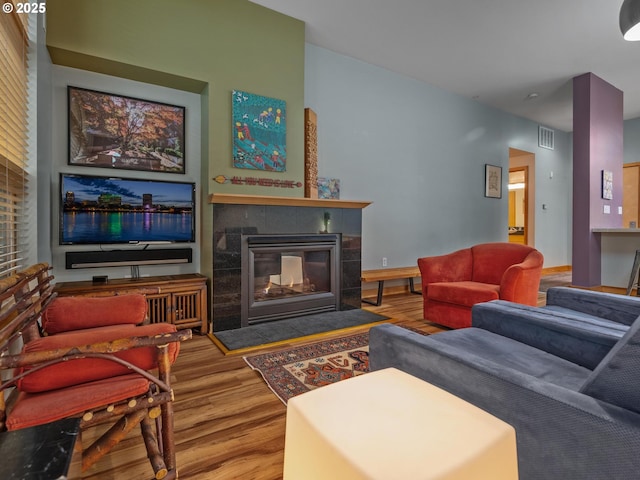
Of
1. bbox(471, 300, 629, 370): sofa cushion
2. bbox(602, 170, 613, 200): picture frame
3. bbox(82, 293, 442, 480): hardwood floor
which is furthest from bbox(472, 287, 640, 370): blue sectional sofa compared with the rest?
bbox(602, 170, 613, 200): picture frame

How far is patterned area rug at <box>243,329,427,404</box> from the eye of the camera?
211 centimetres

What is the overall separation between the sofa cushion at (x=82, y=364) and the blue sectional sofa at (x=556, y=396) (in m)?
0.92

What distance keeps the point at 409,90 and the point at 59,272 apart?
487 centimetres

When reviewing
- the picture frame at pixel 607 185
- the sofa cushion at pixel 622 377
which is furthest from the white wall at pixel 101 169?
the picture frame at pixel 607 185

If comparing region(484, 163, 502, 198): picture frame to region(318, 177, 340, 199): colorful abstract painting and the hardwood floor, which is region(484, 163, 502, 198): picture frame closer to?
region(318, 177, 340, 199): colorful abstract painting

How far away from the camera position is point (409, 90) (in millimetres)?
5035

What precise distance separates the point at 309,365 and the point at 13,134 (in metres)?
2.24

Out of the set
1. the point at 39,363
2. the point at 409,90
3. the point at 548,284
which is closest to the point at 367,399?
the point at 39,363

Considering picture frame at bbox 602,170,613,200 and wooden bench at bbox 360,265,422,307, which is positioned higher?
picture frame at bbox 602,170,613,200

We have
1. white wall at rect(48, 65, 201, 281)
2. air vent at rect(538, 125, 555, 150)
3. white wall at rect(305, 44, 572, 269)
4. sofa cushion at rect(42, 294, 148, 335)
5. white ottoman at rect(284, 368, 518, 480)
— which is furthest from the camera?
air vent at rect(538, 125, 555, 150)

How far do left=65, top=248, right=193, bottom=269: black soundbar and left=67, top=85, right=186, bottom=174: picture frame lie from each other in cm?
78

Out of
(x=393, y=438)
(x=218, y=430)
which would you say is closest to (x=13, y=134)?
(x=218, y=430)

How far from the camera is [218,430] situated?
166 cm

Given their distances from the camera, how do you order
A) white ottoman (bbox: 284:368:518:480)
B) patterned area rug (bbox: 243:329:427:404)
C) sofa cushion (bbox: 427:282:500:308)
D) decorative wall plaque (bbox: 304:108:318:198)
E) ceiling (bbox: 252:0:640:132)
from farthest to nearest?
decorative wall plaque (bbox: 304:108:318:198) < ceiling (bbox: 252:0:640:132) < sofa cushion (bbox: 427:282:500:308) < patterned area rug (bbox: 243:329:427:404) < white ottoman (bbox: 284:368:518:480)
